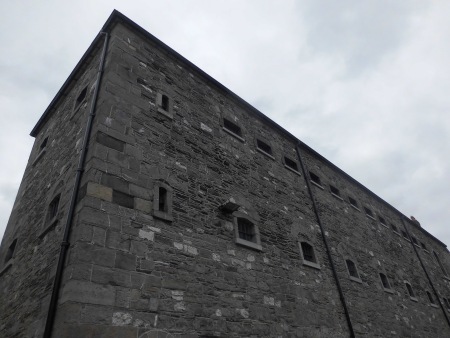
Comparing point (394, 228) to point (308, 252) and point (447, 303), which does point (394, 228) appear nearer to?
point (447, 303)

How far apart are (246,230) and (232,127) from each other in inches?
137

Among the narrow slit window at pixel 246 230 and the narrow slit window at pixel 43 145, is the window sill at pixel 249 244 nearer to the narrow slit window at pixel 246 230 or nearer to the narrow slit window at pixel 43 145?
the narrow slit window at pixel 246 230

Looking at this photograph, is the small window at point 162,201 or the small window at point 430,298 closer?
the small window at point 162,201

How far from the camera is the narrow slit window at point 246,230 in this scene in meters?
8.10

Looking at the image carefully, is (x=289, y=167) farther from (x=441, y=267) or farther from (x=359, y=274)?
(x=441, y=267)

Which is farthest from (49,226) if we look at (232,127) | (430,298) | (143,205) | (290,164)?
(430,298)

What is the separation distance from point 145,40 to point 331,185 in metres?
9.26

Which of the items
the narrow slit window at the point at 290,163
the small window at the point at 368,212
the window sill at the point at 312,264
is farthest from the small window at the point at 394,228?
the window sill at the point at 312,264

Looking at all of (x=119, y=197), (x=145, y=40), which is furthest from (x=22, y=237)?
(x=145, y=40)

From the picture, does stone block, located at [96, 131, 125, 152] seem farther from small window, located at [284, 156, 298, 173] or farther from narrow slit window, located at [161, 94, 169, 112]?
small window, located at [284, 156, 298, 173]

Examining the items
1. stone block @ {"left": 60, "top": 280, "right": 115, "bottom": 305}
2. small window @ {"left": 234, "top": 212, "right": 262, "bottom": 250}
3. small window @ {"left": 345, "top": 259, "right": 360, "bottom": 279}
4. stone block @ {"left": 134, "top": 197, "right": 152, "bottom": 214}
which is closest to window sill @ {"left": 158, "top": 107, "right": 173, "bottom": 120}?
stone block @ {"left": 134, "top": 197, "right": 152, "bottom": 214}

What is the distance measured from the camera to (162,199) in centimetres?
673

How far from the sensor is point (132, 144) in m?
6.78

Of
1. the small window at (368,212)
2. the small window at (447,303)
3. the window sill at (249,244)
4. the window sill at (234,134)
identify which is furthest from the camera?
the small window at (447,303)
